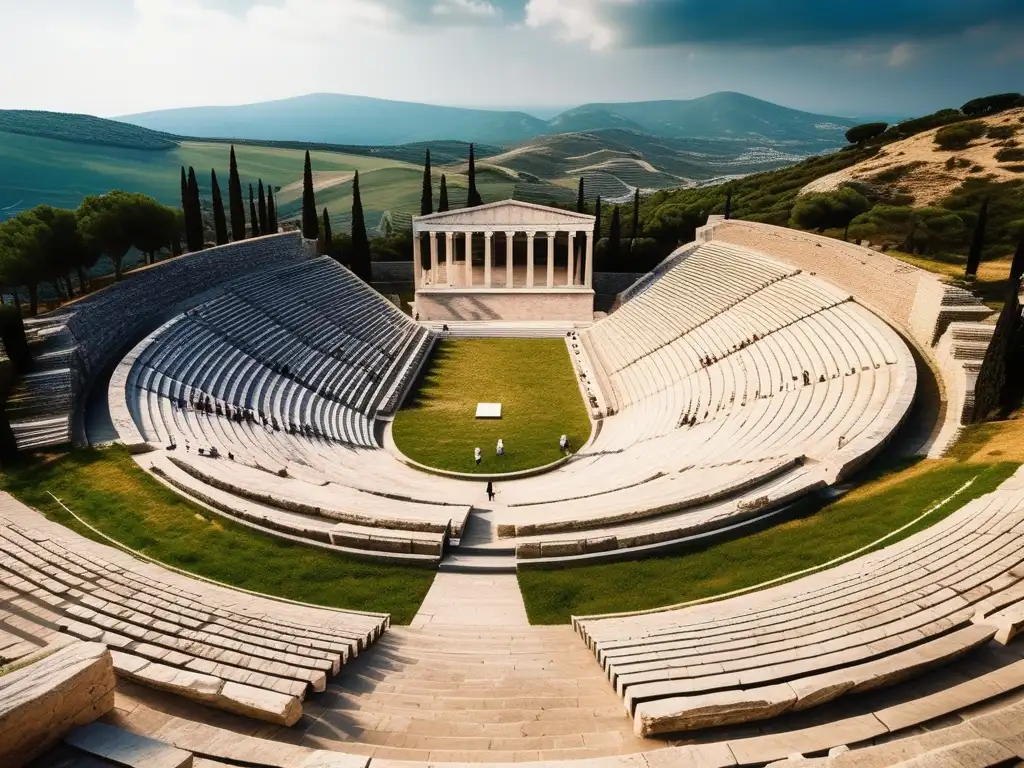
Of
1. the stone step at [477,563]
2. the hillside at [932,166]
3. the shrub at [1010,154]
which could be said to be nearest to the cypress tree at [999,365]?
the stone step at [477,563]

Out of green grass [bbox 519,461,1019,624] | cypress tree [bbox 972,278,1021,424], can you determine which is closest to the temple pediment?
cypress tree [bbox 972,278,1021,424]

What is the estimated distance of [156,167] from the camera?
561ft

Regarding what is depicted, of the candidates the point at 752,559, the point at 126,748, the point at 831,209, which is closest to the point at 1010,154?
the point at 831,209

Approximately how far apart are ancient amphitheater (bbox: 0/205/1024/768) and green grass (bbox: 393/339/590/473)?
1.27 m

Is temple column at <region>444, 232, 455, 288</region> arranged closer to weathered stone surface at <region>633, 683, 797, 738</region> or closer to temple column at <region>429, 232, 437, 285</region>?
temple column at <region>429, 232, 437, 285</region>

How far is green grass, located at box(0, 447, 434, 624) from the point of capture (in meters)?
14.6

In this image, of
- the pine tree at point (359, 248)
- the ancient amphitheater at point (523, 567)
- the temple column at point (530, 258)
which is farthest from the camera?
the pine tree at point (359, 248)

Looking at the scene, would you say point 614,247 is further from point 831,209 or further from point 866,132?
point 866,132

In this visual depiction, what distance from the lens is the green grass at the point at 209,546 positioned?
14648 mm

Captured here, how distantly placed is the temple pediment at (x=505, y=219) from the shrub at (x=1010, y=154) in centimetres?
4171

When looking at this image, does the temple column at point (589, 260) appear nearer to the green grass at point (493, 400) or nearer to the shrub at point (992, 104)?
the green grass at point (493, 400)

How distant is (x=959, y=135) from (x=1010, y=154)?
8.06m

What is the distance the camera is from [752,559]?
15.2 metres

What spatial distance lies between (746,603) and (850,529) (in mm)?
4170
